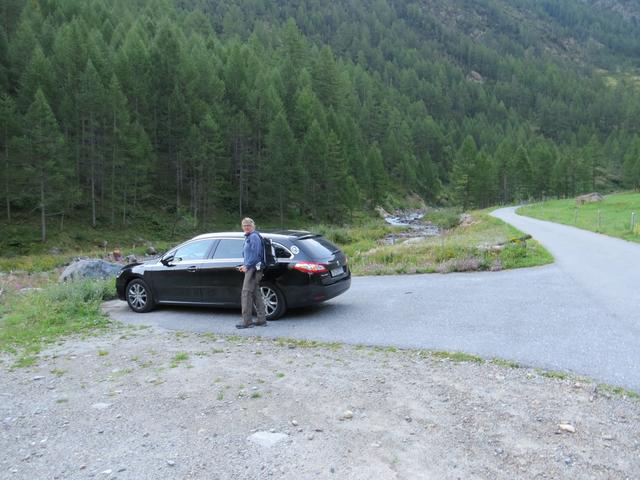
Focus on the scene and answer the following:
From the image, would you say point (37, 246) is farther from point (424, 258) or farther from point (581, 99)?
point (581, 99)

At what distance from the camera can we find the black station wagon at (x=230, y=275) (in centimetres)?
987

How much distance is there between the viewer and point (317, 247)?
10.4 metres

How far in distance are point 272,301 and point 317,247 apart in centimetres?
149

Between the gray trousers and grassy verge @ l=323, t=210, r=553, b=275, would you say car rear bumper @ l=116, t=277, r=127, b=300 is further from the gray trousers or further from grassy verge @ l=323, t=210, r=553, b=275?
grassy verge @ l=323, t=210, r=553, b=275

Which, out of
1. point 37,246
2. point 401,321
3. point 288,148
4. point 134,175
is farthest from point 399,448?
point 288,148

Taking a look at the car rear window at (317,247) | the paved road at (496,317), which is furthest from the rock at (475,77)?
the car rear window at (317,247)

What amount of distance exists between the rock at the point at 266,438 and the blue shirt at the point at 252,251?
15.8 ft

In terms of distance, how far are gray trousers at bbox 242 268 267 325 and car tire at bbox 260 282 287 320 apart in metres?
0.37

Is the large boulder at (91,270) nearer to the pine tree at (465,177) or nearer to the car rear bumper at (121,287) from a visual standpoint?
the car rear bumper at (121,287)

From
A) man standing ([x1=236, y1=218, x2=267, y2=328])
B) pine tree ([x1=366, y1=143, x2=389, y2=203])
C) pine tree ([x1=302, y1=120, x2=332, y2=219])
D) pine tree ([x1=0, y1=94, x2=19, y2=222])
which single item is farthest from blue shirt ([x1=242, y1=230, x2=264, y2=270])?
pine tree ([x1=366, y1=143, x2=389, y2=203])

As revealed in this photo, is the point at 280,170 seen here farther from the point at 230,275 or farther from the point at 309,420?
the point at 309,420

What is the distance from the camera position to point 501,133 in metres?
137

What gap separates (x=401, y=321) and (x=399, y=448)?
5039 millimetres

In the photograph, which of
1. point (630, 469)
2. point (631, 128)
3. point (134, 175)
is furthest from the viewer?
point (631, 128)
